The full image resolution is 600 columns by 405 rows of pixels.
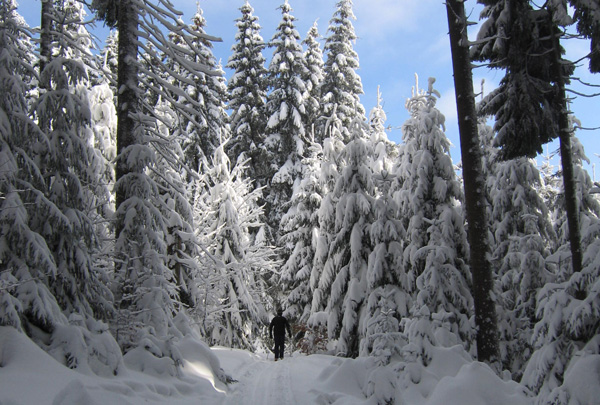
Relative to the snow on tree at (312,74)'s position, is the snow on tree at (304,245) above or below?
below

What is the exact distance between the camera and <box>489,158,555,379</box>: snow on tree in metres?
14.0

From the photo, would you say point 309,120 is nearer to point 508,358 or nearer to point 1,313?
point 508,358

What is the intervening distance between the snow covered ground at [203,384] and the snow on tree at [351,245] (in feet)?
19.2

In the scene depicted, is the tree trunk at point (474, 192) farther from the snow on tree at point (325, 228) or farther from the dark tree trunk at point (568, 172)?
the snow on tree at point (325, 228)

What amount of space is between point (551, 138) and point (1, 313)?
42.6ft

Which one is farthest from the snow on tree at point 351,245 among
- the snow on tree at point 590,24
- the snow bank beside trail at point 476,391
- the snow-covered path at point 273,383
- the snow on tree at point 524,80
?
the snow bank beside trail at point 476,391

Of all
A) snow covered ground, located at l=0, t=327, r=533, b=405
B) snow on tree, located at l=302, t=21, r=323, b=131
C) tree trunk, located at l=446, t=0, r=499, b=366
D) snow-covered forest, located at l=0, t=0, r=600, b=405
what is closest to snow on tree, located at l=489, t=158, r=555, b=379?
snow-covered forest, located at l=0, t=0, r=600, b=405

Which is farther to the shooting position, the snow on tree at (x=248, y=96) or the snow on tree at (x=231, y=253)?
the snow on tree at (x=248, y=96)

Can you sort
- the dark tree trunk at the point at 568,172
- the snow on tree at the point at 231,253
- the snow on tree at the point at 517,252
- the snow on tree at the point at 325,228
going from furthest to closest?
the snow on tree at the point at 231,253 → the snow on tree at the point at 325,228 → the snow on tree at the point at 517,252 → the dark tree trunk at the point at 568,172

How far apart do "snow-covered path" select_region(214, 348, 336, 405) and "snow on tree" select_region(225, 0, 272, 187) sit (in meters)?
20.4

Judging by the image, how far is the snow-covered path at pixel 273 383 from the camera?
707 cm

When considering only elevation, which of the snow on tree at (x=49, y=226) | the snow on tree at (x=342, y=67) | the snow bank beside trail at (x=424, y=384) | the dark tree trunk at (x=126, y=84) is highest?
the snow on tree at (x=342, y=67)

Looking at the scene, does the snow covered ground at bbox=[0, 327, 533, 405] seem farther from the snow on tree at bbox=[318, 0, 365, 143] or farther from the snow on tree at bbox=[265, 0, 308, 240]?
the snow on tree at bbox=[318, 0, 365, 143]

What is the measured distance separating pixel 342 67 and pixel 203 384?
27.2 metres
